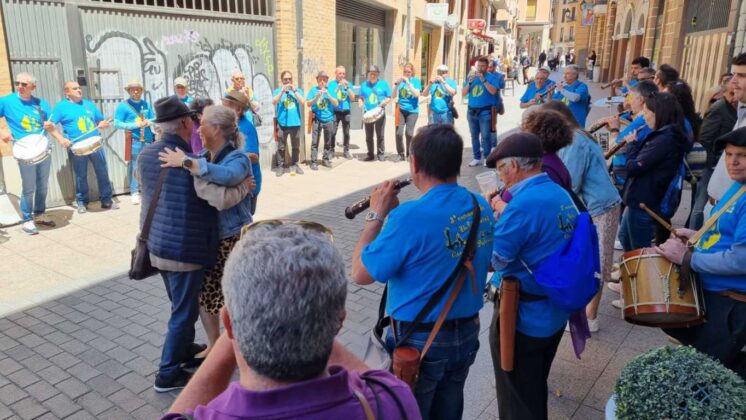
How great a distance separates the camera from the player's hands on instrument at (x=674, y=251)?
289 centimetres

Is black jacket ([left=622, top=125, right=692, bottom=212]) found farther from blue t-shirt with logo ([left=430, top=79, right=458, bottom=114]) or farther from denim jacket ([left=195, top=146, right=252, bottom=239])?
blue t-shirt with logo ([left=430, top=79, right=458, bottom=114])

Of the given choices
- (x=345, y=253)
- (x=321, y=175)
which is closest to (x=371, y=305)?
(x=345, y=253)

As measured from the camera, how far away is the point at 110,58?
7820 millimetres

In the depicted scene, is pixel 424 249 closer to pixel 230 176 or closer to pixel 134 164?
pixel 230 176

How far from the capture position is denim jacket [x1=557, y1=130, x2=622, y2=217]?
12.5 feet

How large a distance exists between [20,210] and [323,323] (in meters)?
7.15

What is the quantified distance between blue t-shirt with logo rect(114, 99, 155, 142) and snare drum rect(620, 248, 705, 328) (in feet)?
22.4

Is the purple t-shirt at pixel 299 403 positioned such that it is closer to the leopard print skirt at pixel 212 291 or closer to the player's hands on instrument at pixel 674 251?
the player's hands on instrument at pixel 674 251

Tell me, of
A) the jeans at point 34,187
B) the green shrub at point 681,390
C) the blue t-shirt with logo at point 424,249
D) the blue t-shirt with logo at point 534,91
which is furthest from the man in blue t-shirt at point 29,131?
the blue t-shirt with logo at point 534,91

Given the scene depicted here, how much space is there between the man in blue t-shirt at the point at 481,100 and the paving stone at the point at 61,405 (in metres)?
8.81

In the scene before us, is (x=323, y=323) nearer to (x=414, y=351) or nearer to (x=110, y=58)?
(x=414, y=351)

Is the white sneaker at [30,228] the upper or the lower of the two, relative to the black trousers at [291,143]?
A: lower

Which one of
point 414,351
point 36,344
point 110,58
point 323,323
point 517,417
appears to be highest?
point 110,58

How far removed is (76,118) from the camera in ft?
23.2
